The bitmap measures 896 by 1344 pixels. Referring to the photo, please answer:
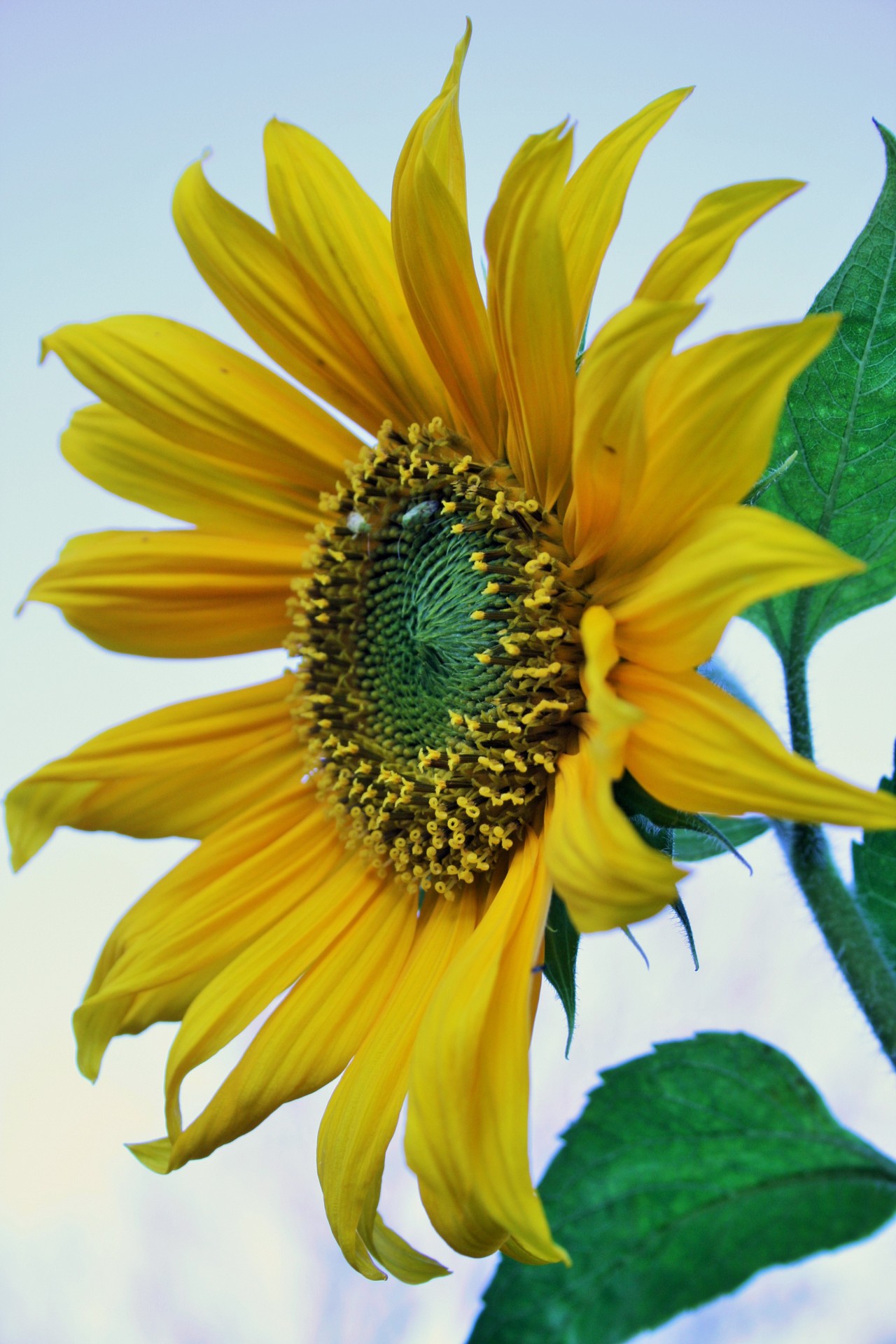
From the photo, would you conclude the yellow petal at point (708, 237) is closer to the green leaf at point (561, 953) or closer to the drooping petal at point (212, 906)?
the green leaf at point (561, 953)

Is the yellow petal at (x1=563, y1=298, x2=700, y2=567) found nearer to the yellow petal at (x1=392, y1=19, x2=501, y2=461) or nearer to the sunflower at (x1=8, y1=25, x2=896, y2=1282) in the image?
the sunflower at (x1=8, y1=25, x2=896, y2=1282)

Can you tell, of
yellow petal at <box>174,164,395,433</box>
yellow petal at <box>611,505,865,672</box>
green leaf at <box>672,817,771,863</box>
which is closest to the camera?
yellow petal at <box>611,505,865,672</box>

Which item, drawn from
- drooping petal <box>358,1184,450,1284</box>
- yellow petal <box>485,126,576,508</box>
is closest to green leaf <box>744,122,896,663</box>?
yellow petal <box>485,126,576,508</box>

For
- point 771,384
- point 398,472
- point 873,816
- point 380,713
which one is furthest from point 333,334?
point 873,816

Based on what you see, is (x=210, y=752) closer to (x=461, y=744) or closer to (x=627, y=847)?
(x=461, y=744)

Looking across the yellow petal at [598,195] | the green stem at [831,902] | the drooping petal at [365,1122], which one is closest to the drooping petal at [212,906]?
the drooping petal at [365,1122]

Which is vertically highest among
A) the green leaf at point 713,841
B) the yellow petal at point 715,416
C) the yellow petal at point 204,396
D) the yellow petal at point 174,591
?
the yellow petal at point 204,396
